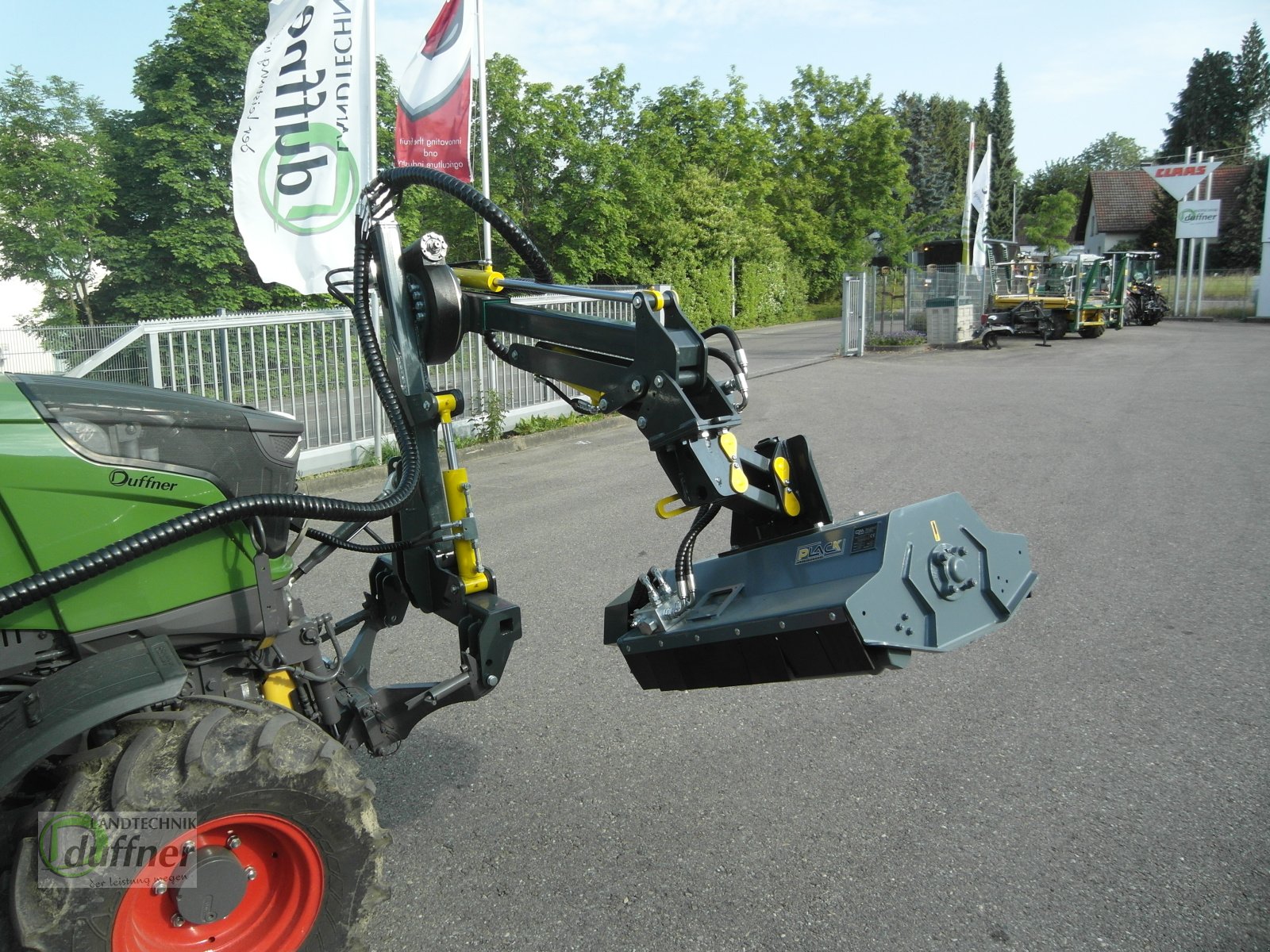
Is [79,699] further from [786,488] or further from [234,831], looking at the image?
[786,488]

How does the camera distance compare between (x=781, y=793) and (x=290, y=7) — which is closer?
(x=781, y=793)

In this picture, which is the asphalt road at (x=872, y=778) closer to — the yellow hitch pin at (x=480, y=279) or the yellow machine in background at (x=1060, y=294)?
the yellow hitch pin at (x=480, y=279)

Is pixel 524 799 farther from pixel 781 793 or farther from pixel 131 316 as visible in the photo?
pixel 131 316

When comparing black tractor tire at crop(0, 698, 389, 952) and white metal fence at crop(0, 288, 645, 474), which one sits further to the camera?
white metal fence at crop(0, 288, 645, 474)

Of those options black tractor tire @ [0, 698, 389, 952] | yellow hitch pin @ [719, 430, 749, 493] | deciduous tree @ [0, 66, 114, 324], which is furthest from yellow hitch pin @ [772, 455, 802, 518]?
deciduous tree @ [0, 66, 114, 324]

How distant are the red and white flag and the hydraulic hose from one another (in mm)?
8051

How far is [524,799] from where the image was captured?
361cm

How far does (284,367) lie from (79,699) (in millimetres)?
7498

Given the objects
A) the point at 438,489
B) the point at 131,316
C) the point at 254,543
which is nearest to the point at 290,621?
the point at 254,543

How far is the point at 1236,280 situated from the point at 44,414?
159 feet

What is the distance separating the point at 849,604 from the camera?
2.58 metres

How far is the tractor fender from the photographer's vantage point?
6.83 ft

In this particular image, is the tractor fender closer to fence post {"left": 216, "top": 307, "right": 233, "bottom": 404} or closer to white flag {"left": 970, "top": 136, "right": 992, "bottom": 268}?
fence post {"left": 216, "top": 307, "right": 233, "bottom": 404}

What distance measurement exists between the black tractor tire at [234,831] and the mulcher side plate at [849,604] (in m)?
1.05
